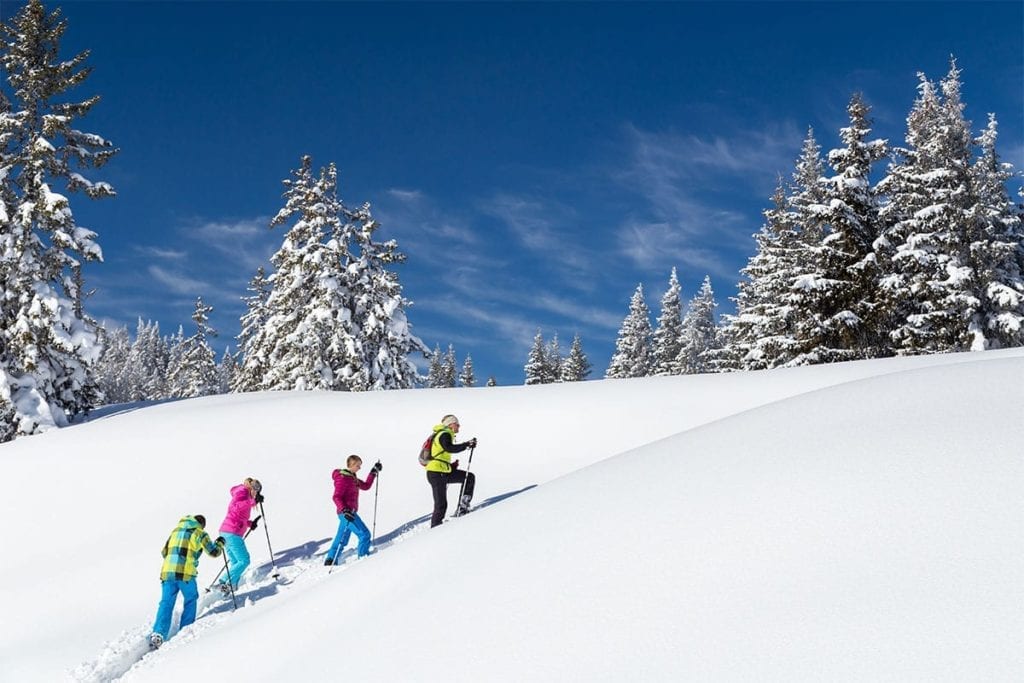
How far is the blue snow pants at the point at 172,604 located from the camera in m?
9.21

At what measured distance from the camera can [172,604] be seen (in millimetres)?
9273

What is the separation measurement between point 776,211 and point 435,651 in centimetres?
3573

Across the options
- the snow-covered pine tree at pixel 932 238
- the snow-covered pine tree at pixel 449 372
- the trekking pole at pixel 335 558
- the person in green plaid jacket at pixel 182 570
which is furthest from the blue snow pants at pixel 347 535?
the snow-covered pine tree at pixel 449 372

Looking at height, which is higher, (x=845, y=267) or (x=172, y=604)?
(x=845, y=267)

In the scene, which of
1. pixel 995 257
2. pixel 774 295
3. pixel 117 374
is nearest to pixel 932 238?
pixel 995 257

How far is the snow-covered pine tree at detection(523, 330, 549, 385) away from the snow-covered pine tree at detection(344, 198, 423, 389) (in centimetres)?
4301

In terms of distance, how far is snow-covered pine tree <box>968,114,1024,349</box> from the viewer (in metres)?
26.2

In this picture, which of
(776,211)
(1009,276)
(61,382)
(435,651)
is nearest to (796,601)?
(435,651)

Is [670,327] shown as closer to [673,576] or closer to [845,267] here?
[845,267]

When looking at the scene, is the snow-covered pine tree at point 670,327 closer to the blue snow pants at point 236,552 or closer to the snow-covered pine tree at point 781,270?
the snow-covered pine tree at point 781,270

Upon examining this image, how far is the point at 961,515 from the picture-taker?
443cm

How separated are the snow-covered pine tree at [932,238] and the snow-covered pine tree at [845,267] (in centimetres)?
67

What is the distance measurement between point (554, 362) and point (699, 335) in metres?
29.7

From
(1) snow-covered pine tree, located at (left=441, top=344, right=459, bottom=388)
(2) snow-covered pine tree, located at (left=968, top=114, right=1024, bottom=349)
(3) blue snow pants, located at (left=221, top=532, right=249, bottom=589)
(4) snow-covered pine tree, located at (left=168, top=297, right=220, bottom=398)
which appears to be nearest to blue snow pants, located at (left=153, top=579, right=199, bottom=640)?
(3) blue snow pants, located at (left=221, top=532, right=249, bottom=589)
